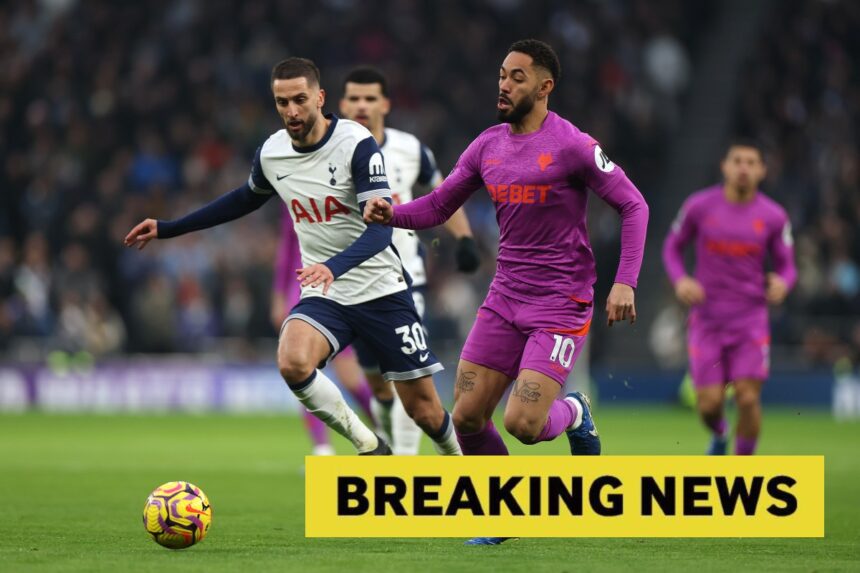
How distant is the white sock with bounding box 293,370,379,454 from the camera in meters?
8.03

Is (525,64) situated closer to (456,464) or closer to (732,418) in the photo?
(456,464)

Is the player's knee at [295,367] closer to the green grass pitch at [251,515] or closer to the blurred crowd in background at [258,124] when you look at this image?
the green grass pitch at [251,515]

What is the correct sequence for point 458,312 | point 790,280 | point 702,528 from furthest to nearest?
point 458,312 → point 790,280 → point 702,528

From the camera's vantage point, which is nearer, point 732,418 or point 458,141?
point 732,418

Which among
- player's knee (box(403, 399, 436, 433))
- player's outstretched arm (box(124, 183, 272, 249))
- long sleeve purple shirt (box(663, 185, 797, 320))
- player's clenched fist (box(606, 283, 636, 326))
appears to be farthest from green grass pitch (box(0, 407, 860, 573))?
player's outstretched arm (box(124, 183, 272, 249))

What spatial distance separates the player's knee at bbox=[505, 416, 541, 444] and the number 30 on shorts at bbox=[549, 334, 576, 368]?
1.11 ft

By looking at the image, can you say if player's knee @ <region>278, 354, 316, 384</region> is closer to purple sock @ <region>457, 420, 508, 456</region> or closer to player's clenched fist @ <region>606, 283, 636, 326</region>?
purple sock @ <region>457, 420, 508, 456</region>

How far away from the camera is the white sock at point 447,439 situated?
8.41 m

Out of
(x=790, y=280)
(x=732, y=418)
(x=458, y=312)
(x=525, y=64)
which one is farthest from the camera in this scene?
(x=458, y=312)

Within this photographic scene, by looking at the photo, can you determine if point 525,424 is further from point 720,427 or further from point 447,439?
point 720,427

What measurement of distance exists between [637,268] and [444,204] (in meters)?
1.12


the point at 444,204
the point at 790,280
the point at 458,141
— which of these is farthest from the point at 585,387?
the point at 444,204

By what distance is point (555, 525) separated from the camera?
7.06m

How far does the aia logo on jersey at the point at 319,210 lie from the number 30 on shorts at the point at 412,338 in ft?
2.43
